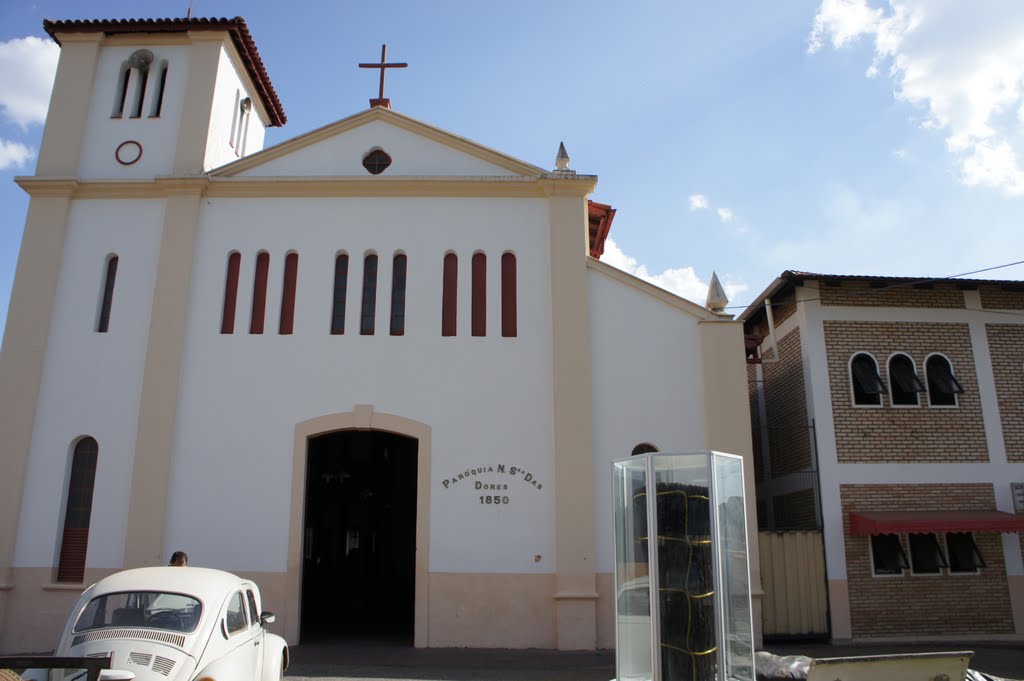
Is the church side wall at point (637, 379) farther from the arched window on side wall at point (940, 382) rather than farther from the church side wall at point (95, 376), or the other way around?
the church side wall at point (95, 376)

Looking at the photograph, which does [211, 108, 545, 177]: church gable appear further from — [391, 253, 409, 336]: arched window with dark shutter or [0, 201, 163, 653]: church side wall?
[0, 201, 163, 653]: church side wall

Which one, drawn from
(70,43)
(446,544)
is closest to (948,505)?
(446,544)

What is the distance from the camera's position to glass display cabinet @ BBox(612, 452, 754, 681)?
7.59 m

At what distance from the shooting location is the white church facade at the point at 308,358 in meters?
13.6

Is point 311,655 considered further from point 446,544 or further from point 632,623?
point 632,623

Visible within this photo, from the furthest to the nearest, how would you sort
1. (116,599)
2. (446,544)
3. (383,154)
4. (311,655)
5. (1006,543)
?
1. (383,154)
2. (1006,543)
3. (446,544)
4. (311,655)
5. (116,599)

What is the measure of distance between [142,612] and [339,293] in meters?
8.20

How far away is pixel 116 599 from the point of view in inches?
303

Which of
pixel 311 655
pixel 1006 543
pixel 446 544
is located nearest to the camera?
pixel 311 655

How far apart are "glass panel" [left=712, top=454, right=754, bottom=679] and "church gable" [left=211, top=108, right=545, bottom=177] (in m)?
8.88

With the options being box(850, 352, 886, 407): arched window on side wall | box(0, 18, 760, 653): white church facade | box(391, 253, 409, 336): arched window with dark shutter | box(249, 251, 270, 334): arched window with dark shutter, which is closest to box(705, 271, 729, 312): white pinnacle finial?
box(0, 18, 760, 653): white church facade

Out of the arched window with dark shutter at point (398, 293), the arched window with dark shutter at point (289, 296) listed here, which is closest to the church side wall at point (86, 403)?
the arched window with dark shutter at point (289, 296)

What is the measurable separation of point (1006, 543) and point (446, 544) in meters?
10.3

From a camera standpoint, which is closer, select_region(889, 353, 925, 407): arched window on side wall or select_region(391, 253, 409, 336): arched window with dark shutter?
select_region(391, 253, 409, 336): arched window with dark shutter
